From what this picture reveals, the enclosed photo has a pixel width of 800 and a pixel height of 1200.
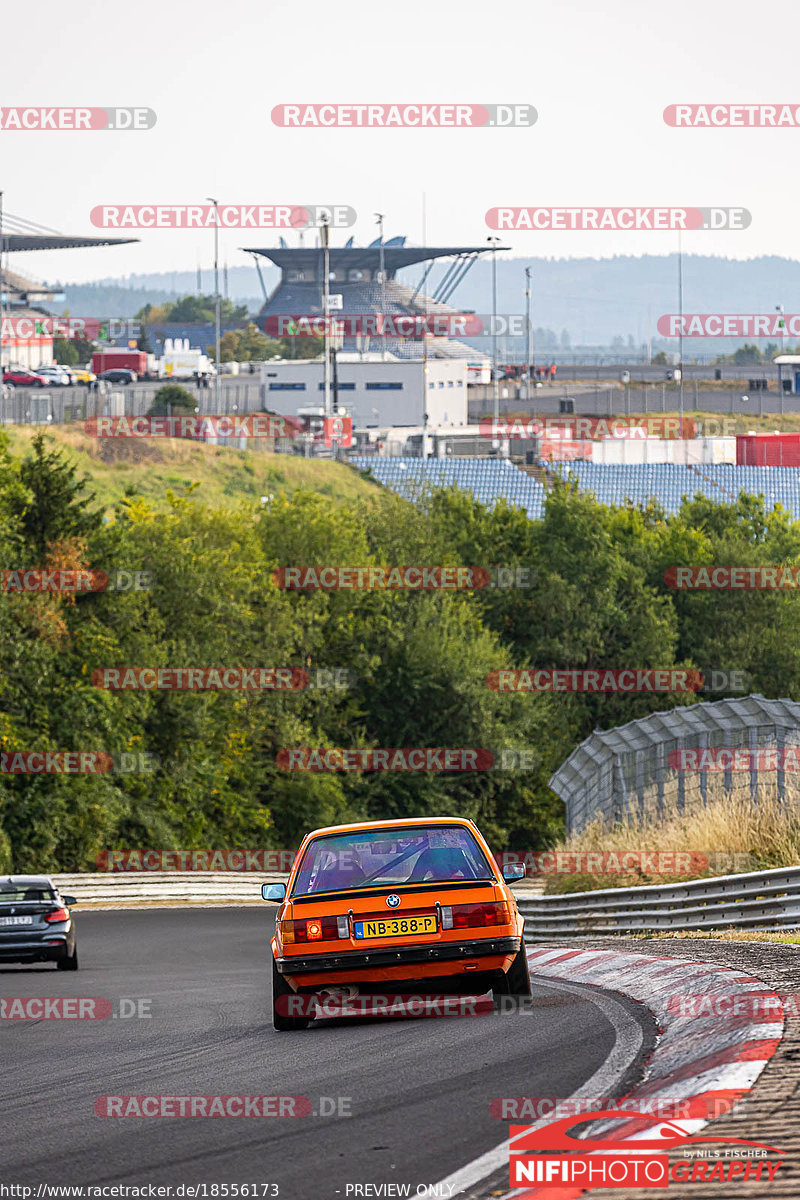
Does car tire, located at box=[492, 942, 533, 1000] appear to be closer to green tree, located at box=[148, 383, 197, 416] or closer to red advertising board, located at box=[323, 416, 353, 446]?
red advertising board, located at box=[323, 416, 353, 446]

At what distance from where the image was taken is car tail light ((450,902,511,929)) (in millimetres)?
10023

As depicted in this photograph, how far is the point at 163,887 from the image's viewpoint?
34594mm

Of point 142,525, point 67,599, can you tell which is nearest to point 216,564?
point 142,525

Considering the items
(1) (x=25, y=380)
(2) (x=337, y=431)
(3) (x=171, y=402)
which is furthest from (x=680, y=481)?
(1) (x=25, y=380)

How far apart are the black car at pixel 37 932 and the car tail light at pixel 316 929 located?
866 centimetres

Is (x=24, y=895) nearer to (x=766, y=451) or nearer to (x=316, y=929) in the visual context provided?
(x=316, y=929)

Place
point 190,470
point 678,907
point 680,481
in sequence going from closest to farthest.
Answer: point 678,907, point 190,470, point 680,481

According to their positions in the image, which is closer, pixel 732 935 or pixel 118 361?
pixel 732 935

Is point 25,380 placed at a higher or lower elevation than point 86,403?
higher

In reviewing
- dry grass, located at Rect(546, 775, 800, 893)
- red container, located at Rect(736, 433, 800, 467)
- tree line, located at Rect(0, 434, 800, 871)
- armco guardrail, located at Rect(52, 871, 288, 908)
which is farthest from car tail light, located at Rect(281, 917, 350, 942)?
red container, located at Rect(736, 433, 800, 467)

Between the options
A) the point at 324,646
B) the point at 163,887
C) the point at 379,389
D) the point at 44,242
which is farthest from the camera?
the point at 44,242

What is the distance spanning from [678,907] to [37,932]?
7019 millimetres

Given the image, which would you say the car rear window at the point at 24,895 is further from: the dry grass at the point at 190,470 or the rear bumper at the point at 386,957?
the dry grass at the point at 190,470

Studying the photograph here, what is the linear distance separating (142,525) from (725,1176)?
46433mm
